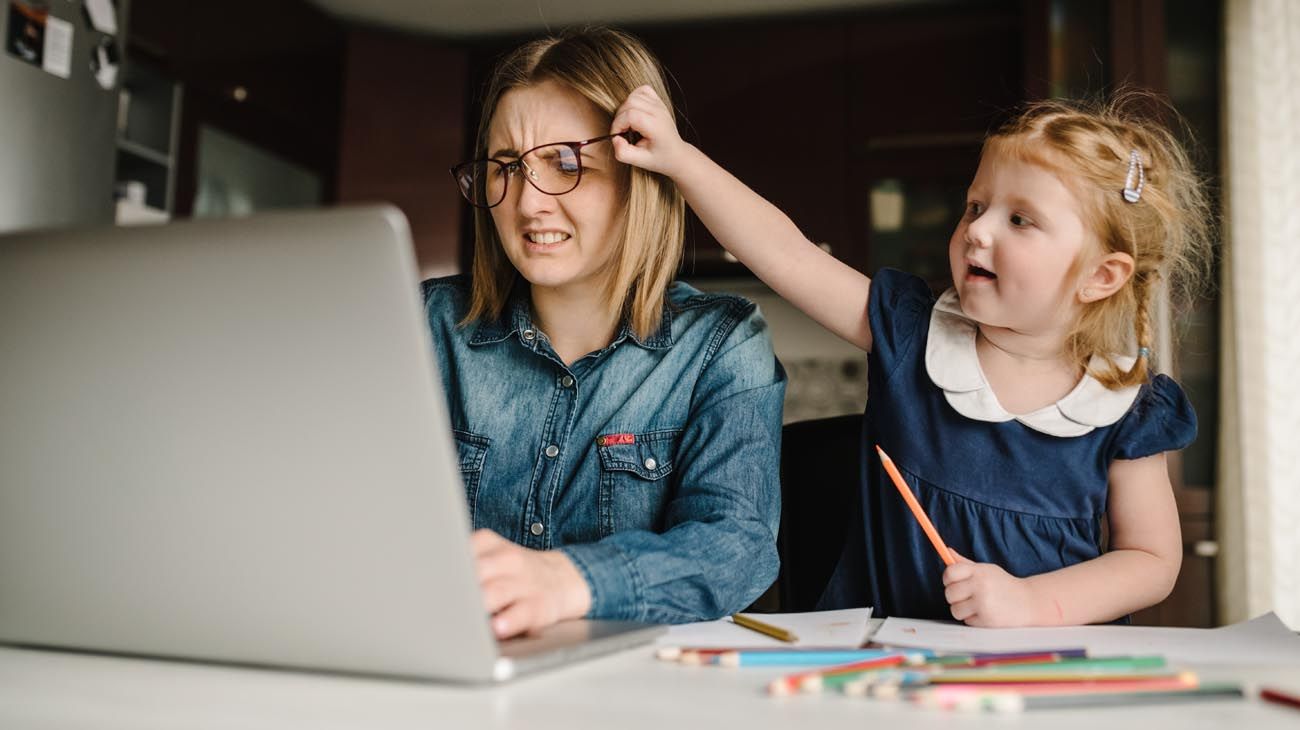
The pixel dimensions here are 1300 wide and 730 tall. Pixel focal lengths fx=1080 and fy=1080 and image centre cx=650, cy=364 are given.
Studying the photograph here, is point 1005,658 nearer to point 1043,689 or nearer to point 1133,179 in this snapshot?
point 1043,689

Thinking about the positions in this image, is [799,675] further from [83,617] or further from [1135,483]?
[1135,483]

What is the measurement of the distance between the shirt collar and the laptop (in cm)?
58

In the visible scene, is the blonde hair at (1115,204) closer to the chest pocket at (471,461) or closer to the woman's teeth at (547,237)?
the woman's teeth at (547,237)

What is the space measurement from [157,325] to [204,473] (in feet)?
0.23

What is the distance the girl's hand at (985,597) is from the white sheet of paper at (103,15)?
7.46 ft

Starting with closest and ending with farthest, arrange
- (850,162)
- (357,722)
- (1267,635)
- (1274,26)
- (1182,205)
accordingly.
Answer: (357,722) < (1267,635) < (1182,205) < (1274,26) < (850,162)

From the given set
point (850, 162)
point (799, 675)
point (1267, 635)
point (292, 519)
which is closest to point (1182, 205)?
Result: point (1267, 635)

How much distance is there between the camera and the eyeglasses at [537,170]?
3.57 feet

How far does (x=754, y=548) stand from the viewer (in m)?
0.92

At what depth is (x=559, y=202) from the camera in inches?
43.9

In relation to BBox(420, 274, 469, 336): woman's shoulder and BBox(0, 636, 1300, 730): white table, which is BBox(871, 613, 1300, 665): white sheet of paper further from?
BBox(420, 274, 469, 336): woman's shoulder

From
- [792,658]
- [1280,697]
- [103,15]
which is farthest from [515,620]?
[103,15]

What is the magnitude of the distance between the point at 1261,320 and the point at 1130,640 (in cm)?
231

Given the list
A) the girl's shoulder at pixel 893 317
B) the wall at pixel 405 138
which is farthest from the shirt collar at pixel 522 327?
the wall at pixel 405 138
